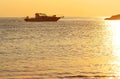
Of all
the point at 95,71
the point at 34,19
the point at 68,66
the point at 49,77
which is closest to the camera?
the point at 49,77

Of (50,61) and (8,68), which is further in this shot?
(50,61)

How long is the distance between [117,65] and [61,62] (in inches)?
175

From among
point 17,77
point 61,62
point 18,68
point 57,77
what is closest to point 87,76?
point 57,77

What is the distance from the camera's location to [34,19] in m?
171

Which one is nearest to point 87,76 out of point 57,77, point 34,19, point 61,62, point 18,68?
point 57,77

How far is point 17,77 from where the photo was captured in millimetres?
25016

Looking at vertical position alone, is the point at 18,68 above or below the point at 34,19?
below

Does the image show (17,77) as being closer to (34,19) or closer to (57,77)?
(57,77)

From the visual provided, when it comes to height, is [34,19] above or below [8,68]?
above

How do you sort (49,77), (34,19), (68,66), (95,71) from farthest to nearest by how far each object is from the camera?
1. (34,19)
2. (68,66)
3. (95,71)
4. (49,77)

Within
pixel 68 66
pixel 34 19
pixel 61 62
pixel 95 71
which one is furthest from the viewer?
pixel 34 19

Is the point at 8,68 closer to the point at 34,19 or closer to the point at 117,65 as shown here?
the point at 117,65

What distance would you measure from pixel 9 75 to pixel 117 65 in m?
8.19

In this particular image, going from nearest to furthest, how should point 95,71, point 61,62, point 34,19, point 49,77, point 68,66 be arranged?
point 49,77, point 95,71, point 68,66, point 61,62, point 34,19
